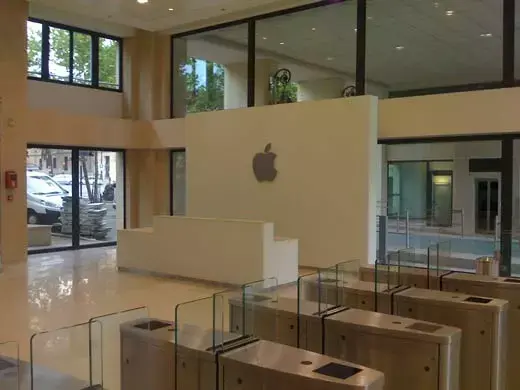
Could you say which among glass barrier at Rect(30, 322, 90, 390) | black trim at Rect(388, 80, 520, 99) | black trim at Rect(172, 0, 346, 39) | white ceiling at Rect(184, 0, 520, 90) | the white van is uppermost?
black trim at Rect(172, 0, 346, 39)

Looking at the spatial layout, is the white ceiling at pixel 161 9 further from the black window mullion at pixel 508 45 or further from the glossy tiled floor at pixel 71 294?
the glossy tiled floor at pixel 71 294

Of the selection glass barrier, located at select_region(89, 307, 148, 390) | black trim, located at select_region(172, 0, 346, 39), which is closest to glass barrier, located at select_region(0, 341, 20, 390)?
glass barrier, located at select_region(89, 307, 148, 390)

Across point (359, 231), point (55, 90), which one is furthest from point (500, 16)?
point (55, 90)

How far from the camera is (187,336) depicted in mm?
2666

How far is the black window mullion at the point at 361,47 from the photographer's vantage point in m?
9.74

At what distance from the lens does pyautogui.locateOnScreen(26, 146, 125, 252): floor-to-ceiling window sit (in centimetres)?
1173

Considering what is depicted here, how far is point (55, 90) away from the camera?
39.2 ft

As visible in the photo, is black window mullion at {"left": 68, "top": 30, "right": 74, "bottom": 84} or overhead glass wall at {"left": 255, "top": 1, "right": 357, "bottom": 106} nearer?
overhead glass wall at {"left": 255, "top": 1, "right": 357, "bottom": 106}

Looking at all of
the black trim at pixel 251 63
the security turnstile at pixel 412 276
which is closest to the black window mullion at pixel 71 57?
the black trim at pixel 251 63

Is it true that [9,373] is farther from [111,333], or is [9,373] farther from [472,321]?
[472,321]

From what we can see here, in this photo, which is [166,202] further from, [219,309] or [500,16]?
[219,309]

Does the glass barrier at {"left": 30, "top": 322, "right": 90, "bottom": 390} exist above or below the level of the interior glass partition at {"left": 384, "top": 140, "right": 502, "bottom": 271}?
below

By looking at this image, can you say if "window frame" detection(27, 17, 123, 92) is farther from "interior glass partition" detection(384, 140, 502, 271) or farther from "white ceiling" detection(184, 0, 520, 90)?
"interior glass partition" detection(384, 140, 502, 271)

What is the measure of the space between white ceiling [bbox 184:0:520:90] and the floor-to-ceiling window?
4.86 metres
